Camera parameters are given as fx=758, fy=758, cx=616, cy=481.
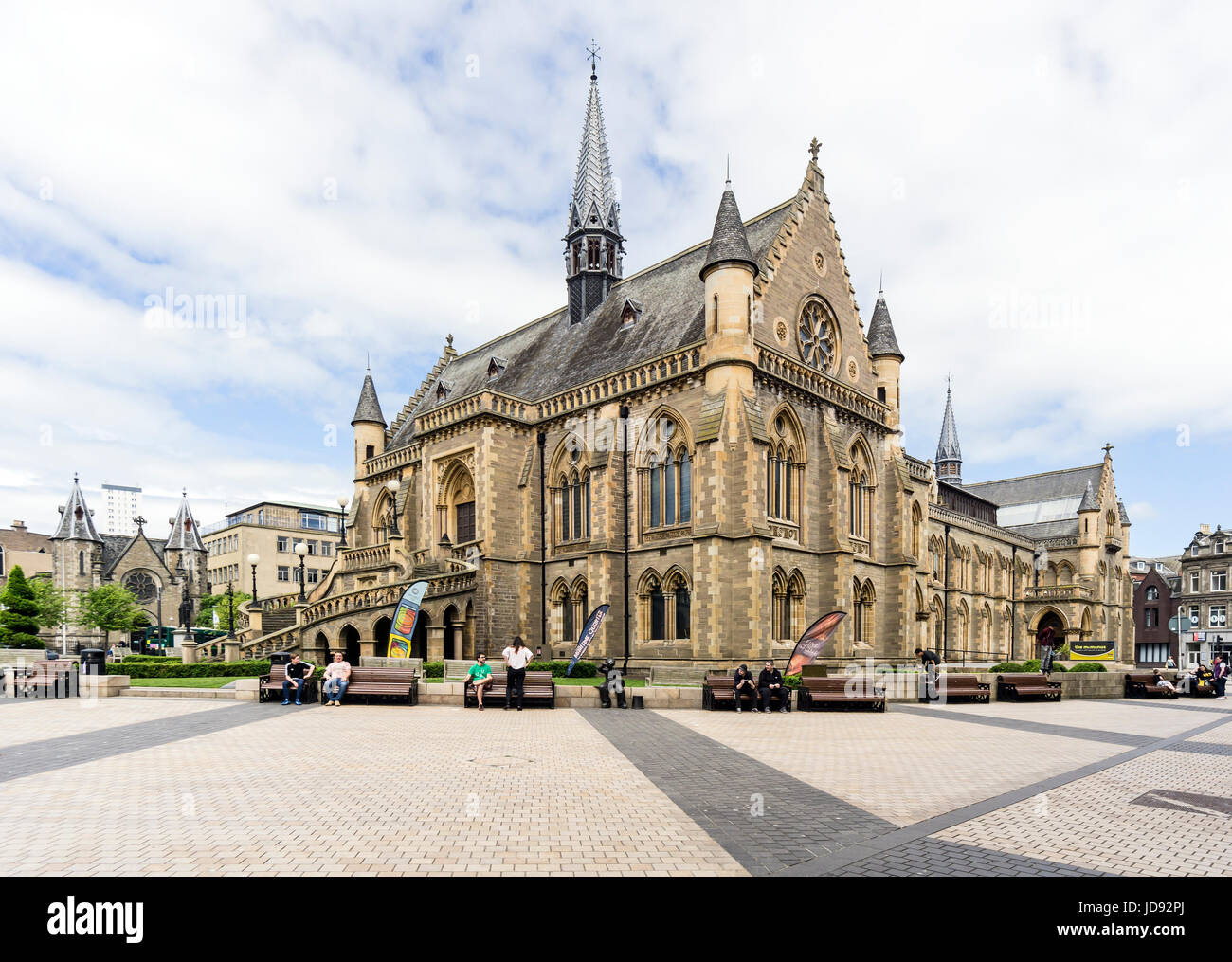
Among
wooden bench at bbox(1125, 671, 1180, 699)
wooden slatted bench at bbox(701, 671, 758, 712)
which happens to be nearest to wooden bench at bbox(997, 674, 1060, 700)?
wooden bench at bbox(1125, 671, 1180, 699)

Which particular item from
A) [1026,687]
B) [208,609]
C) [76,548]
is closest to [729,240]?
[1026,687]

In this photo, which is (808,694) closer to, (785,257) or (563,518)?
(563,518)

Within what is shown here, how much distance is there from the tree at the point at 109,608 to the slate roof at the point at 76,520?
18.7 m

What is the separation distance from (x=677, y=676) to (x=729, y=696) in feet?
21.5

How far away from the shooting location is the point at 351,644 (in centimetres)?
3506

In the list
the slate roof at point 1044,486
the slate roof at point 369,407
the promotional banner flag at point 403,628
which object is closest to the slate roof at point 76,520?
the slate roof at point 369,407

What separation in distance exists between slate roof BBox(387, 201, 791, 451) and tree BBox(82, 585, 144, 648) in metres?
30.0

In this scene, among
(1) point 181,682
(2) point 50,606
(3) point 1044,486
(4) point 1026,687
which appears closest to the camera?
(1) point 181,682

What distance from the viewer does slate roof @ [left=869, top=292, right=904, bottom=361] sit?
3709 centimetres

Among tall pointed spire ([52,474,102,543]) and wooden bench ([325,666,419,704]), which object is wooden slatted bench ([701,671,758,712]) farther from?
tall pointed spire ([52,474,102,543])

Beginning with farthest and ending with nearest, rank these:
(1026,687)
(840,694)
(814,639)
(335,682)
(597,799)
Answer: (1026,687) → (814,639) → (840,694) → (335,682) → (597,799)

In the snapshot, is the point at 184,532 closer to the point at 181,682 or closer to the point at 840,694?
the point at 181,682

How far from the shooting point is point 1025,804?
30.1ft

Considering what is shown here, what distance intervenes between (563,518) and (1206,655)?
7111 centimetres
